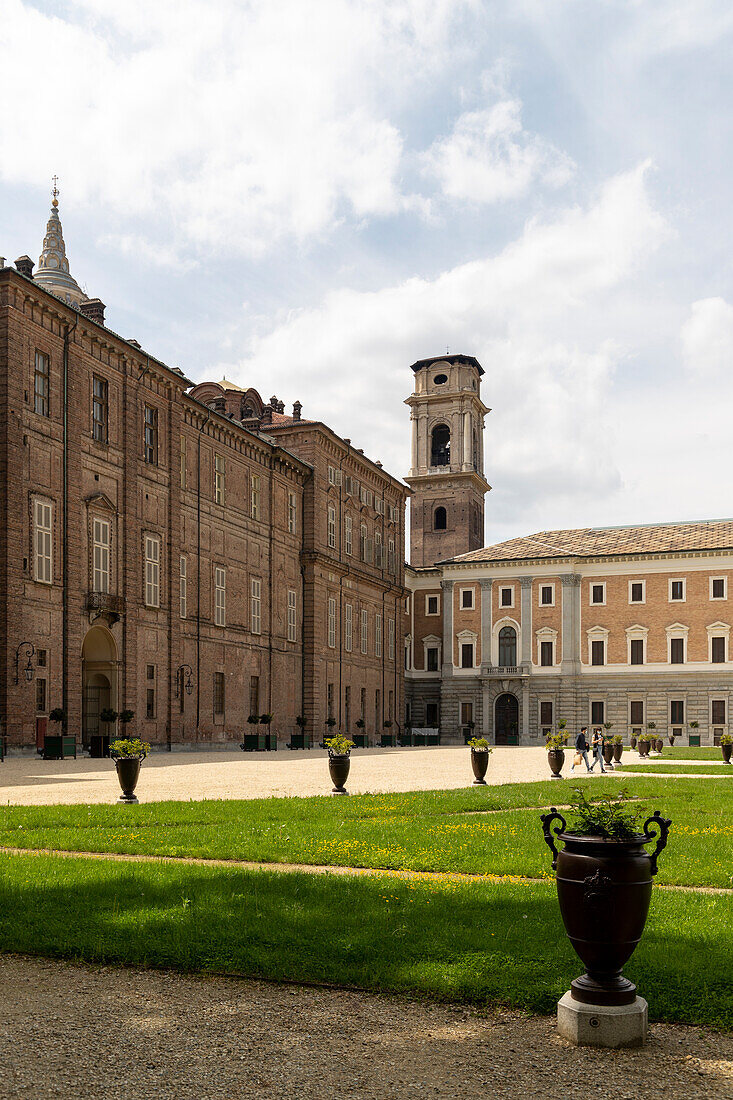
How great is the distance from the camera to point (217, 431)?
47.7 meters

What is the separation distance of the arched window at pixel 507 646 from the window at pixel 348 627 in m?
17.0

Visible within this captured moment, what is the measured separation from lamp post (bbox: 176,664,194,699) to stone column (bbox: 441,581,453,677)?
120 feet

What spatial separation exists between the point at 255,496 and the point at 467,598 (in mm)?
29257

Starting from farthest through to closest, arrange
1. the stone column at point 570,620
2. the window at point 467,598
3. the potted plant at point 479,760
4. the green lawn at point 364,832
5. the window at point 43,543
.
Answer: the window at point 467,598
the stone column at point 570,620
the window at point 43,543
the potted plant at point 479,760
the green lawn at point 364,832

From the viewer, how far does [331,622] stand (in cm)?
5947

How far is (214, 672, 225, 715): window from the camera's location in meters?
46.1

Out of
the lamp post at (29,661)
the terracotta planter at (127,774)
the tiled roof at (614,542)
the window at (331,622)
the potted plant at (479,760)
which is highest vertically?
the tiled roof at (614,542)

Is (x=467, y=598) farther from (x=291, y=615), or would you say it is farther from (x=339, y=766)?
(x=339, y=766)

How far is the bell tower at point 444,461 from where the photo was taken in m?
88.0

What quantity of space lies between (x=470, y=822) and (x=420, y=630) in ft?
217

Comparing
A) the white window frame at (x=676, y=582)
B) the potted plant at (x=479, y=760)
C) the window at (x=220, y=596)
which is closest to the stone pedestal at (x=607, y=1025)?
the potted plant at (x=479, y=760)

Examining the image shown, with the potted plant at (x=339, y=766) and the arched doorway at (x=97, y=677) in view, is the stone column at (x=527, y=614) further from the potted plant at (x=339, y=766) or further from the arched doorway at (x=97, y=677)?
the potted plant at (x=339, y=766)

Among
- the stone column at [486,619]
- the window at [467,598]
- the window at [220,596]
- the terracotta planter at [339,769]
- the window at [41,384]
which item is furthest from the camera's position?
the window at [467,598]

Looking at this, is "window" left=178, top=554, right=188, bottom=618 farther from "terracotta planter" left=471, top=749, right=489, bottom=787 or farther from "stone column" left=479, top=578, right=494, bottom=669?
"stone column" left=479, top=578, right=494, bottom=669
